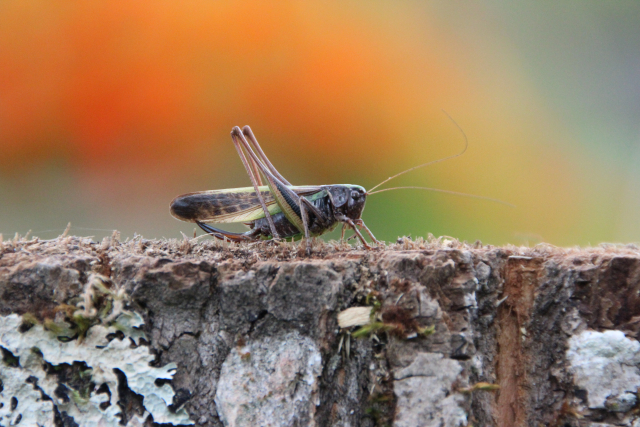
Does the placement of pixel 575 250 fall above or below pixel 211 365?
above

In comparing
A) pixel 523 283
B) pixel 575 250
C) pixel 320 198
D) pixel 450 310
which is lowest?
pixel 450 310

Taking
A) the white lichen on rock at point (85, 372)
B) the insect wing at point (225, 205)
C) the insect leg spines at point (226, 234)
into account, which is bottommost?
the white lichen on rock at point (85, 372)

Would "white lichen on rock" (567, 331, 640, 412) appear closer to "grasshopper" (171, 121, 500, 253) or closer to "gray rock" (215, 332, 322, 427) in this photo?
"gray rock" (215, 332, 322, 427)

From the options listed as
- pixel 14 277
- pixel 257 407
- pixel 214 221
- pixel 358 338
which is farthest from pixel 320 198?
pixel 14 277

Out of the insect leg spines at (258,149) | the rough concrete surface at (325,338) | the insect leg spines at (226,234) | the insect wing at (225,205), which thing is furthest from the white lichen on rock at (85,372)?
the insect leg spines at (258,149)

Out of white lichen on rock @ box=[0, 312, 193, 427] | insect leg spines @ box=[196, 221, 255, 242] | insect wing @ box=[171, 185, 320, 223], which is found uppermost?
insect wing @ box=[171, 185, 320, 223]

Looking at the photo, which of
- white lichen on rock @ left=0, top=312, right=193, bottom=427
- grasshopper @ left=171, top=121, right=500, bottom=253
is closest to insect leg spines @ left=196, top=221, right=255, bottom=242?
grasshopper @ left=171, top=121, right=500, bottom=253

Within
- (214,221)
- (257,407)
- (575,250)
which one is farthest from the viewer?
(214,221)

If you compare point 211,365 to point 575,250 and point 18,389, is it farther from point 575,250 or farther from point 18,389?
point 575,250

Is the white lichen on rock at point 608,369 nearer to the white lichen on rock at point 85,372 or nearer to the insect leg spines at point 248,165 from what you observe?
the white lichen on rock at point 85,372
